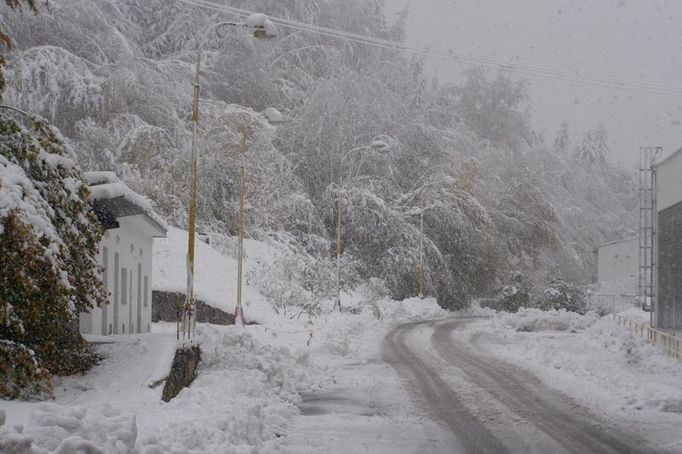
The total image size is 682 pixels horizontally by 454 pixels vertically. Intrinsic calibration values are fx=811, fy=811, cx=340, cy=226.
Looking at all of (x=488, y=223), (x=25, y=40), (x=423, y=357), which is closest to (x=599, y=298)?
(x=488, y=223)

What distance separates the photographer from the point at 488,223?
59312mm

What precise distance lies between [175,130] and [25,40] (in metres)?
9.29

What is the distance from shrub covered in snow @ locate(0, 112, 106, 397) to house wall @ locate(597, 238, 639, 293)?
44605 mm

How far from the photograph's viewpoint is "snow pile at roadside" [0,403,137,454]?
5.89 metres

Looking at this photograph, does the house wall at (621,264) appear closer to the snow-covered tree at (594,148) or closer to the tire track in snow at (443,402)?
the tire track in snow at (443,402)

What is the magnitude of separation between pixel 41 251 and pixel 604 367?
14374 mm

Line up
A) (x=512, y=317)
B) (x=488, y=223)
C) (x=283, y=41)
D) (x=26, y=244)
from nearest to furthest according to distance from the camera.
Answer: (x=26, y=244) < (x=512, y=317) < (x=488, y=223) < (x=283, y=41)

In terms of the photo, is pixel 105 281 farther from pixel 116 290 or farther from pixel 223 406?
pixel 223 406

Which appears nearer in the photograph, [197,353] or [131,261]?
[197,353]

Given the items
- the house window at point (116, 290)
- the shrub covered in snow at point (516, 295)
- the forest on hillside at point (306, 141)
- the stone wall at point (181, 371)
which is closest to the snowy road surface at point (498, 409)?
the stone wall at point (181, 371)

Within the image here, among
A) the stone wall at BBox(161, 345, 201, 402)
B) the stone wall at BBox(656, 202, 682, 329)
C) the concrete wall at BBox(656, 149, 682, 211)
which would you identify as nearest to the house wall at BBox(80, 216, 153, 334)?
the stone wall at BBox(161, 345, 201, 402)

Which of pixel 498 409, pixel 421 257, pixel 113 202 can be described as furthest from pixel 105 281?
pixel 421 257

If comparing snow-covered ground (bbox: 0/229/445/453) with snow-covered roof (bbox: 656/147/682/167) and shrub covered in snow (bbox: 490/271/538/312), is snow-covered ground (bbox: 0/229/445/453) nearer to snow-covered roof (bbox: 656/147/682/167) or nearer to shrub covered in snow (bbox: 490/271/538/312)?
snow-covered roof (bbox: 656/147/682/167)

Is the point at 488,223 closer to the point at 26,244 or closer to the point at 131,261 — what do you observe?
the point at 131,261
